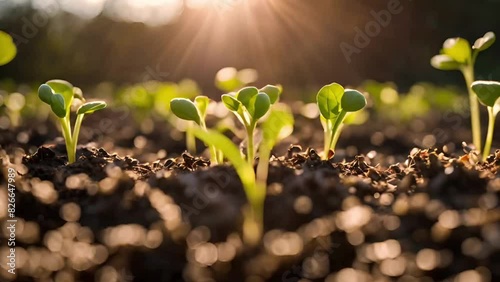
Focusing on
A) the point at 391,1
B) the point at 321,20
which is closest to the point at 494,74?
the point at 391,1

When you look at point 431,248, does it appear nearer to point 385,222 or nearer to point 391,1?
point 385,222

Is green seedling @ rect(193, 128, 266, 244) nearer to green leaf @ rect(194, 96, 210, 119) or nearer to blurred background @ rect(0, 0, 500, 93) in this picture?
green leaf @ rect(194, 96, 210, 119)

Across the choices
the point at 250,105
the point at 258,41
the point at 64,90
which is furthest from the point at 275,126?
the point at 258,41

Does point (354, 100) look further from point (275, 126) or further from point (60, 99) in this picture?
point (60, 99)

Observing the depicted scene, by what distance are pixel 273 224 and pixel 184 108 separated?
0.49 m

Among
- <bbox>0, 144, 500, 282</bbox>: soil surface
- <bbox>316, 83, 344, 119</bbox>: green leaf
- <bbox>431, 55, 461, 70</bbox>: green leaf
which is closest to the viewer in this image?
<bbox>0, 144, 500, 282</bbox>: soil surface

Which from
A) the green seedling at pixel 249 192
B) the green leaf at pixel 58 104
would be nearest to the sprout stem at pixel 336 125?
the green seedling at pixel 249 192

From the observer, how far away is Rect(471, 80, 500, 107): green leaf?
1.62 m

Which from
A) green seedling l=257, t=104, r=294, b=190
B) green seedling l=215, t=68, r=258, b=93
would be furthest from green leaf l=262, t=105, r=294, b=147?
green seedling l=215, t=68, r=258, b=93

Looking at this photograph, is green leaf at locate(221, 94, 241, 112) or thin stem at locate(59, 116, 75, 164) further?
thin stem at locate(59, 116, 75, 164)

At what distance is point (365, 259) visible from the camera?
1.19 metres

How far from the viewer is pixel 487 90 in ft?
5.38

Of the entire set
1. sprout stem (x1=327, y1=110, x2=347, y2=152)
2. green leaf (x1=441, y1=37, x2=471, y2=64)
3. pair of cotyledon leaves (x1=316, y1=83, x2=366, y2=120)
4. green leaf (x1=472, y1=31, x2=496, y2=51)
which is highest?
green leaf (x1=472, y1=31, x2=496, y2=51)

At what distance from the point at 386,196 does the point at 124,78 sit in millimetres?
9267
